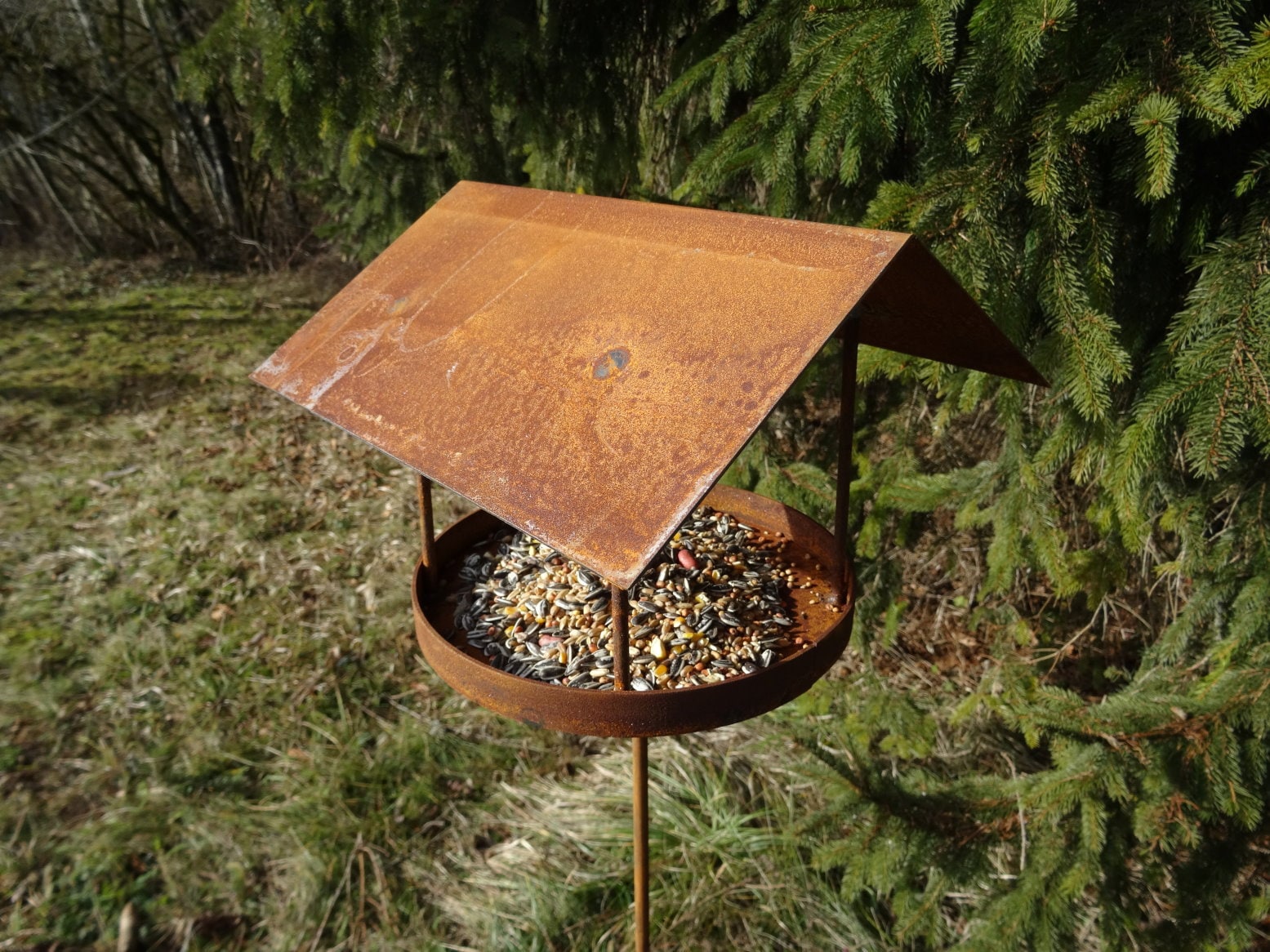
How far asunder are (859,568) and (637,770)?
1.56 metres

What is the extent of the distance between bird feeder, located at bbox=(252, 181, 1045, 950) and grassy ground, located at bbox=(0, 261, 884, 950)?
1.38m

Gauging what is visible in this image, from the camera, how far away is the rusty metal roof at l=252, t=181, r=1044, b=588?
1143 mm

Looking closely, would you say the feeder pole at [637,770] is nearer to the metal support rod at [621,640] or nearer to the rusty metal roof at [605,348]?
the metal support rod at [621,640]

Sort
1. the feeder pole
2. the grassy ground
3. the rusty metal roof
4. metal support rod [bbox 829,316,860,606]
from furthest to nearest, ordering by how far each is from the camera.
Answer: the grassy ground
metal support rod [bbox 829,316,860,606]
the feeder pole
the rusty metal roof

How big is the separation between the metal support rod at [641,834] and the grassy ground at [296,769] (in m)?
0.69

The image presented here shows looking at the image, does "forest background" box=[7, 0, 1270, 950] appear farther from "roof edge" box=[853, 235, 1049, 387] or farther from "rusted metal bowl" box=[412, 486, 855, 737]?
"rusted metal bowl" box=[412, 486, 855, 737]

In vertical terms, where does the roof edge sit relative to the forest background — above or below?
above

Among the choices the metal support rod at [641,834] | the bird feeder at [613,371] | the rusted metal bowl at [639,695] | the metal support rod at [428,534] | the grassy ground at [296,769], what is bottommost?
the grassy ground at [296,769]

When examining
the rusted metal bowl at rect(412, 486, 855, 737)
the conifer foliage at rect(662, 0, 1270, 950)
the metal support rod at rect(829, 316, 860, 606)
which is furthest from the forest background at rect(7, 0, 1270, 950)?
the rusted metal bowl at rect(412, 486, 855, 737)

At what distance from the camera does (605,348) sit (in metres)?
1.32

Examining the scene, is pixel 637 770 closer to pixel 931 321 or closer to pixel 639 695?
pixel 639 695

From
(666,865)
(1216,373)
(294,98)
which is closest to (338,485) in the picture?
(294,98)

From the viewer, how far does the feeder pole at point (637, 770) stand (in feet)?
4.13

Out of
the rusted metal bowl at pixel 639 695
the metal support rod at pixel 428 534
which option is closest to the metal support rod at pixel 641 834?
the rusted metal bowl at pixel 639 695
